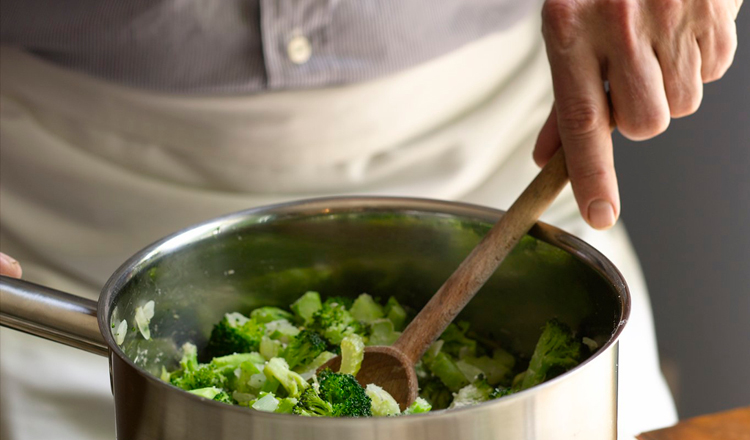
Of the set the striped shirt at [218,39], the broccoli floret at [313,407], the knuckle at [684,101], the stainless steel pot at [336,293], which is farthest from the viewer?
the striped shirt at [218,39]

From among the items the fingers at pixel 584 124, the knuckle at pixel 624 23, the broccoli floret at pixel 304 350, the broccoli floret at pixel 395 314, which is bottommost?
the broccoli floret at pixel 304 350

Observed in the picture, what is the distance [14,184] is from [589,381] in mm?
912

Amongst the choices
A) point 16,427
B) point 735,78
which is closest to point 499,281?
point 16,427

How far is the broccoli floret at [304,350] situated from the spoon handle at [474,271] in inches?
3.5

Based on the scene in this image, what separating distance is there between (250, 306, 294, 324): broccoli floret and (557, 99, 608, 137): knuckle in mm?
392

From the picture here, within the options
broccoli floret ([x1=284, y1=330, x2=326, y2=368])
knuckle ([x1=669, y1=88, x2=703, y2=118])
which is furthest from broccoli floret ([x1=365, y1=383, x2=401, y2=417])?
knuckle ([x1=669, y1=88, x2=703, y2=118])

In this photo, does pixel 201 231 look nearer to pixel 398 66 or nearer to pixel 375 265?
pixel 375 265

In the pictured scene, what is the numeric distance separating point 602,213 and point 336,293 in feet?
1.10

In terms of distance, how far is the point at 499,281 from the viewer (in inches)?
35.0

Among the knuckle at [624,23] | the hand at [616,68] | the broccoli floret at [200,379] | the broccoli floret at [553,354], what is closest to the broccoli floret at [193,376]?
the broccoli floret at [200,379]

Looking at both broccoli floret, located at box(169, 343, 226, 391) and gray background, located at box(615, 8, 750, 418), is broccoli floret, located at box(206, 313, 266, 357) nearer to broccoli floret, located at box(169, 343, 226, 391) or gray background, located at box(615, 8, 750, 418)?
broccoli floret, located at box(169, 343, 226, 391)

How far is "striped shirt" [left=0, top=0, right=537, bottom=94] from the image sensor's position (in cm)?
102

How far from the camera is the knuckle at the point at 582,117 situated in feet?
2.65

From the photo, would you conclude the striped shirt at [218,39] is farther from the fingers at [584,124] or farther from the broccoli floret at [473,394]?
the broccoli floret at [473,394]
